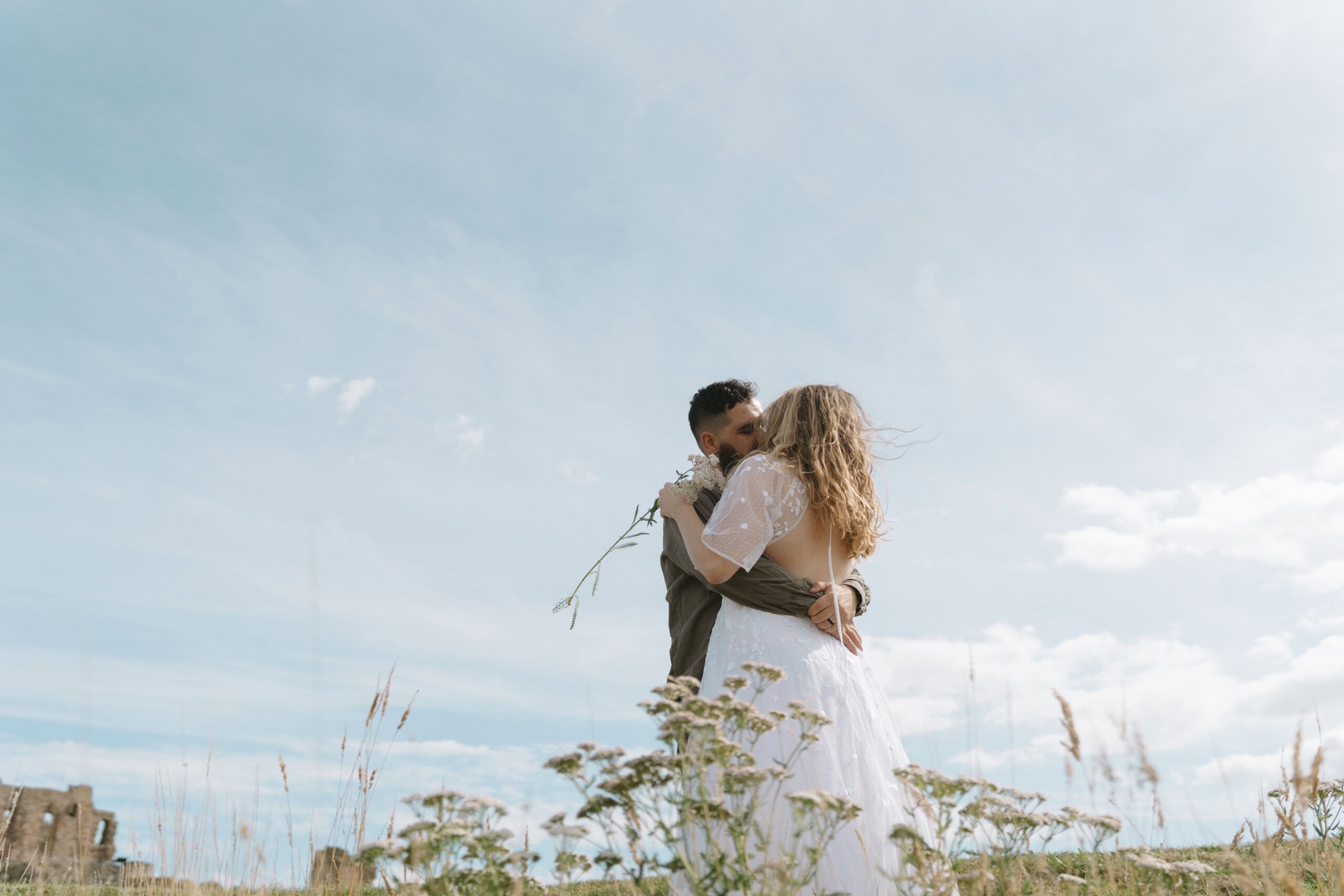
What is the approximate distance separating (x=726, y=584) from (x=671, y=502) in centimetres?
53

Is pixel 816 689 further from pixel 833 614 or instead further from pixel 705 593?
pixel 705 593

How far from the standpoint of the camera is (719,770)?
228cm

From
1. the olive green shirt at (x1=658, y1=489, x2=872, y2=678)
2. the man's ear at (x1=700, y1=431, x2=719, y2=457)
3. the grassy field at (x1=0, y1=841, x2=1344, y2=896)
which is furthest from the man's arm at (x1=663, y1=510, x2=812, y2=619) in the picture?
the man's ear at (x1=700, y1=431, x2=719, y2=457)

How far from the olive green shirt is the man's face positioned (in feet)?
2.41

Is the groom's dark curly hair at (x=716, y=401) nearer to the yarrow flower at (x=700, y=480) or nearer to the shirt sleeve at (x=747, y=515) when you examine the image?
the yarrow flower at (x=700, y=480)

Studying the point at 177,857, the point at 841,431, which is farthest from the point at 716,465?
the point at 177,857

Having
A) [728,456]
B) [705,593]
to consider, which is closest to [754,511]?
[705,593]

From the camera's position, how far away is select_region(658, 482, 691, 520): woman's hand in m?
4.07

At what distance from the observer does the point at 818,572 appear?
13.1 feet

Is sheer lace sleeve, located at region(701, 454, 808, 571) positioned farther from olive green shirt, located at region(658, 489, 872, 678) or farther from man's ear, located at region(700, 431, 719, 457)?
man's ear, located at region(700, 431, 719, 457)

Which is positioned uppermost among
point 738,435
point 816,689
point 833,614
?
point 738,435

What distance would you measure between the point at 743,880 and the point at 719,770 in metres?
0.28

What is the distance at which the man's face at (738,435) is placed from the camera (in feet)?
16.8

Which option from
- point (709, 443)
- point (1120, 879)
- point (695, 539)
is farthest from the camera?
point (709, 443)
